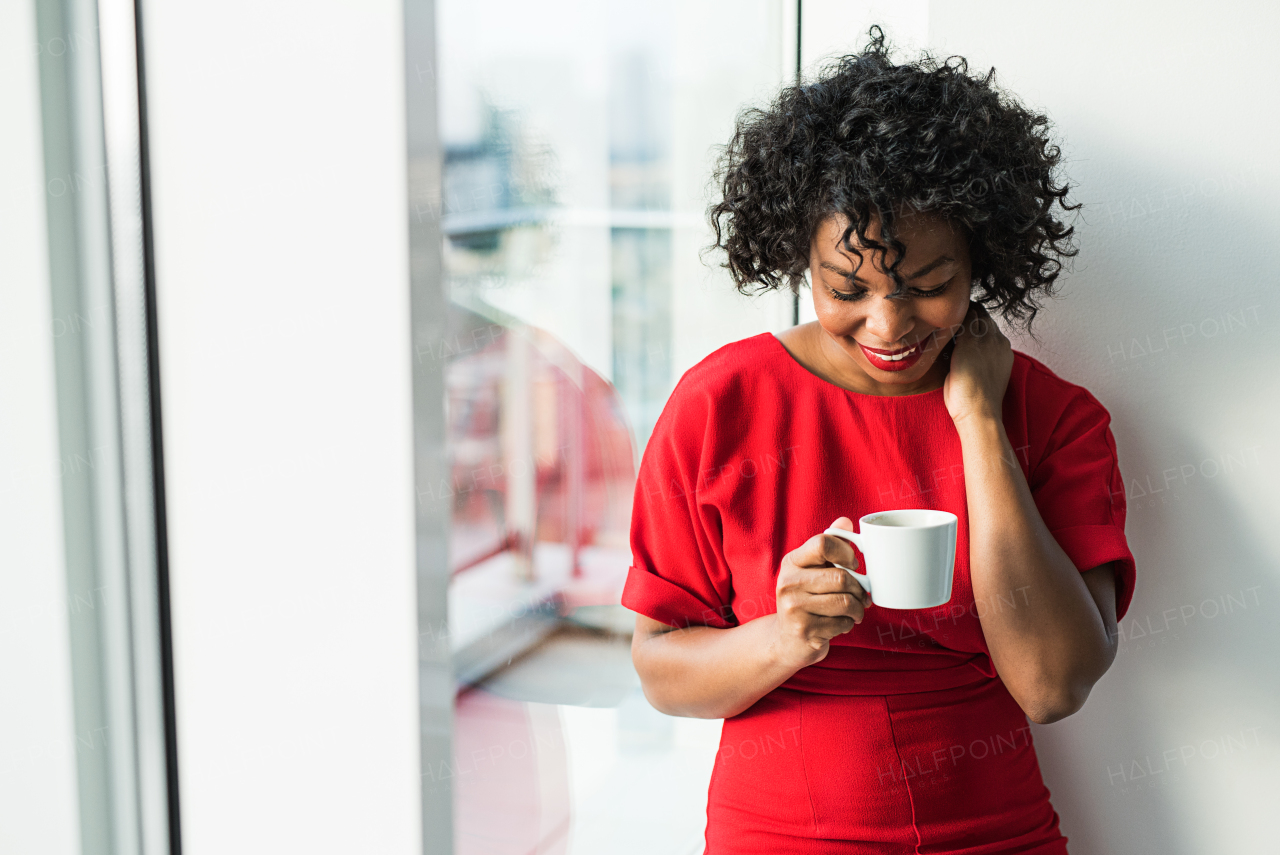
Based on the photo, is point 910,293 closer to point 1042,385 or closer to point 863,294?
point 863,294

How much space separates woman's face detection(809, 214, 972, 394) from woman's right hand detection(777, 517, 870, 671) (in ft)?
0.66

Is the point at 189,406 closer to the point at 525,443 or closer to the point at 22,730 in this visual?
the point at 22,730

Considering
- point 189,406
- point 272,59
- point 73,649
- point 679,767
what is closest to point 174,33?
point 272,59

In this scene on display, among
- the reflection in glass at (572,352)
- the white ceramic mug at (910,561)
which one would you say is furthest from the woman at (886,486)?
the reflection in glass at (572,352)

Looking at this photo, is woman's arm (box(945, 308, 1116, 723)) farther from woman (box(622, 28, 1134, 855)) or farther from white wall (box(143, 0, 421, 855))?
white wall (box(143, 0, 421, 855))

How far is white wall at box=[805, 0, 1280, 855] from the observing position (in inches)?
43.2

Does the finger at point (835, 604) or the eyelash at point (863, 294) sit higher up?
the eyelash at point (863, 294)

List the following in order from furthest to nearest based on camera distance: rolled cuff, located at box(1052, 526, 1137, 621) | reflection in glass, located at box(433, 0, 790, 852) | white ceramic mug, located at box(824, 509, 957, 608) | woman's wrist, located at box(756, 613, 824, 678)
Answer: reflection in glass, located at box(433, 0, 790, 852)
rolled cuff, located at box(1052, 526, 1137, 621)
woman's wrist, located at box(756, 613, 824, 678)
white ceramic mug, located at box(824, 509, 957, 608)

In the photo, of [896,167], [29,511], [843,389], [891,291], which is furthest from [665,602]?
[29,511]

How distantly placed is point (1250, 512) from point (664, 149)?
128 centimetres

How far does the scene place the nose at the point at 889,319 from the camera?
92 cm

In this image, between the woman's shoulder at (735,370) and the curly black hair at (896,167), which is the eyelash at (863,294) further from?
the woman's shoulder at (735,370)

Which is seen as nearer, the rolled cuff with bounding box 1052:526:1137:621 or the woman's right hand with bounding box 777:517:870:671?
the woman's right hand with bounding box 777:517:870:671

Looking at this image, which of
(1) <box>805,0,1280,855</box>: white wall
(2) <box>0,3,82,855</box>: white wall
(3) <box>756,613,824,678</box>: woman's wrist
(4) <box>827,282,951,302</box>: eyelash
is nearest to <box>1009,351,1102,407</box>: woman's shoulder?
(1) <box>805,0,1280,855</box>: white wall
